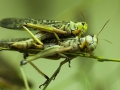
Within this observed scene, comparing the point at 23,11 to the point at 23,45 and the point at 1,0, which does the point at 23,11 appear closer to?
the point at 1,0

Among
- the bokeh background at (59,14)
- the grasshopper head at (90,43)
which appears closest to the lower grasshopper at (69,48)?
the grasshopper head at (90,43)

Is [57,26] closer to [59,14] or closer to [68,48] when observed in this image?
[68,48]

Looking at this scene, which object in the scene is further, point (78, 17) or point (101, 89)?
point (78, 17)

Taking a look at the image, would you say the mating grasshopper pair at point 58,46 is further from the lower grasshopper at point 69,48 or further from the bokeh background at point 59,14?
the bokeh background at point 59,14

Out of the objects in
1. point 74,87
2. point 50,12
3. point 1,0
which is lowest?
point 74,87

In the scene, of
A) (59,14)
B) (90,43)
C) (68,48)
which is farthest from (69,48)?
(59,14)

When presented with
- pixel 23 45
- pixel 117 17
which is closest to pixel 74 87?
pixel 117 17

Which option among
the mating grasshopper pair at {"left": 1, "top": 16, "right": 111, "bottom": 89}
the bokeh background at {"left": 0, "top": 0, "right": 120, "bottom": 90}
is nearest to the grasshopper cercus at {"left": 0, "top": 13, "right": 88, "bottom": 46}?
the mating grasshopper pair at {"left": 1, "top": 16, "right": 111, "bottom": 89}

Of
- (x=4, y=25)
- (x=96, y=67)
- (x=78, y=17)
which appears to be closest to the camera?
(x=4, y=25)

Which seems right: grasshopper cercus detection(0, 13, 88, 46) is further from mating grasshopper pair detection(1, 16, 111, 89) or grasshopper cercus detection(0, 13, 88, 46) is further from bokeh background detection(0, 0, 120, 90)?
bokeh background detection(0, 0, 120, 90)

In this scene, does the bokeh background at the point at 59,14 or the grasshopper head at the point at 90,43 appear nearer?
the grasshopper head at the point at 90,43

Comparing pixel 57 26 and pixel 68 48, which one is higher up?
pixel 57 26
